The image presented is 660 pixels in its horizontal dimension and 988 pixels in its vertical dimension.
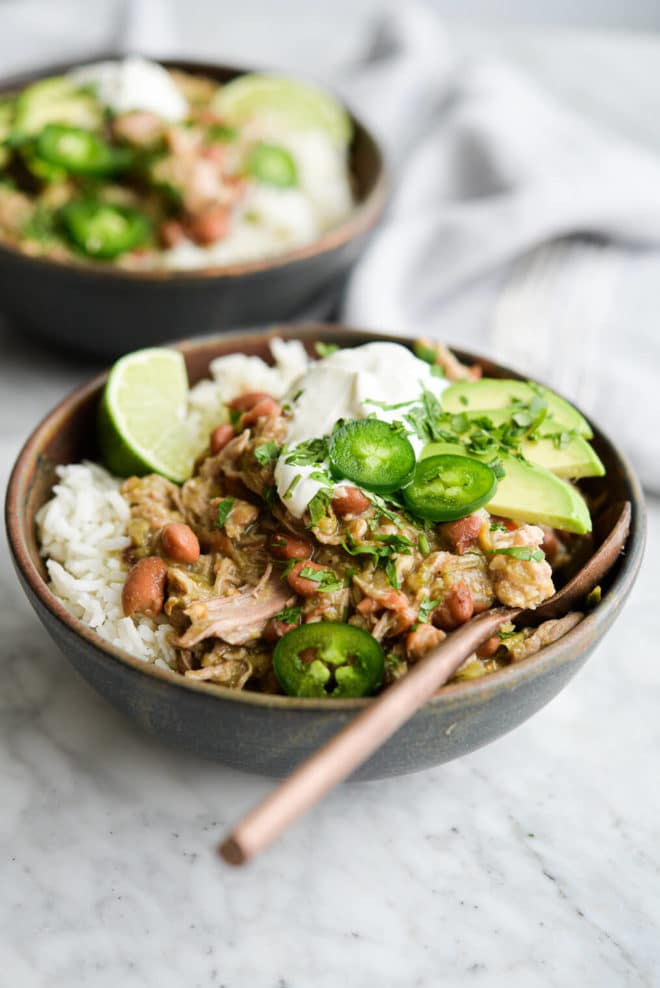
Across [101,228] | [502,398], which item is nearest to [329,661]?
[502,398]

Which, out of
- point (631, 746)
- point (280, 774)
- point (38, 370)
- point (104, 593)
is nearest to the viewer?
point (280, 774)

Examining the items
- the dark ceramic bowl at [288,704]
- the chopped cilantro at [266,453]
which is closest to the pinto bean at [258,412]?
the chopped cilantro at [266,453]

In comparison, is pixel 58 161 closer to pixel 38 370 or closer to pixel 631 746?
pixel 38 370

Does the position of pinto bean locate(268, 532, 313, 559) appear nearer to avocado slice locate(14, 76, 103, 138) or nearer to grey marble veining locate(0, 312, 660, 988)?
grey marble veining locate(0, 312, 660, 988)

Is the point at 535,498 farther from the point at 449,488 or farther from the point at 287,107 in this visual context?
the point at 287,107

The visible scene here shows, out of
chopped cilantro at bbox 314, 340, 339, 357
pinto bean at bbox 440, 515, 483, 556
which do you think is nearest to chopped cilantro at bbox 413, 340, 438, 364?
chopped cilantro at bbox 314, 340, 339, 357

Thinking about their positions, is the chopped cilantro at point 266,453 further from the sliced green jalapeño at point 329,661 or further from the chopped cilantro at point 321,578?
the sliced green jalapeño at point 329,661

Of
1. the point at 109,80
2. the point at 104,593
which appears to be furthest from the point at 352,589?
the point at 109,80
